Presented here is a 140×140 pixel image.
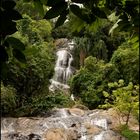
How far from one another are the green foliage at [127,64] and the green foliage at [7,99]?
21.2 feet

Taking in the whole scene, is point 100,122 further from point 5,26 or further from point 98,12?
point 5,26

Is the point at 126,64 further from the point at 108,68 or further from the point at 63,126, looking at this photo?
the point at 63,126

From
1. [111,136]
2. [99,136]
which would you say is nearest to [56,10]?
[111,136]

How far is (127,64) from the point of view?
818 inches

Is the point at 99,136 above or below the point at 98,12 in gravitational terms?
below

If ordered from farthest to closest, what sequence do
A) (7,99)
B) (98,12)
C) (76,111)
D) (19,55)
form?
(76,111) → (7,99) → (98,12) → (19,55)

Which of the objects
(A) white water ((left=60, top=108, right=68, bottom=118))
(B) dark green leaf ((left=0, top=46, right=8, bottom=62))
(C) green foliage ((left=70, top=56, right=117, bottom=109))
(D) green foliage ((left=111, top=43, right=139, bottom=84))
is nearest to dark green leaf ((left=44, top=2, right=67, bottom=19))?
A: (B) dark green leaf ((left=0, top=46, right=8, bottom=62))

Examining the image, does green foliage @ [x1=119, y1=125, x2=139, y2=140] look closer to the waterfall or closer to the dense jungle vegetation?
the dense jungle vegetation

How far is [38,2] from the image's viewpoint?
1814 mm

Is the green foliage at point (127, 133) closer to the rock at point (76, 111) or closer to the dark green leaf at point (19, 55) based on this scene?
the rock at point (76, 111)

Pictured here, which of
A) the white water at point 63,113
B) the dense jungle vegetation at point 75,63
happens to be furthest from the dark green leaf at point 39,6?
the white water at point 63,113

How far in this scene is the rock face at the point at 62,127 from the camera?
13.6 meters

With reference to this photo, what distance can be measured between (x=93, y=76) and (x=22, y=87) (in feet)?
19.0

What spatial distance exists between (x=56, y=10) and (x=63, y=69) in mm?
24962
